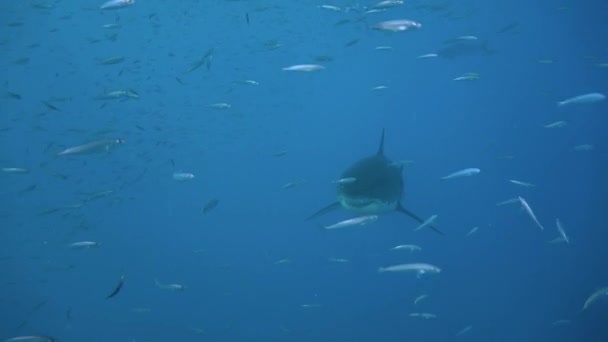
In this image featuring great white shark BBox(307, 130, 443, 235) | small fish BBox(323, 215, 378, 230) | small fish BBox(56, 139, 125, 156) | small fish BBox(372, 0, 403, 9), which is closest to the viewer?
small fish BBox(56, 139, 125, 156)

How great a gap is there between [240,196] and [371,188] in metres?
22.6

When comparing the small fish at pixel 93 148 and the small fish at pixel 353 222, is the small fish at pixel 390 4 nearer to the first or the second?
the small fish at pixel 353 222

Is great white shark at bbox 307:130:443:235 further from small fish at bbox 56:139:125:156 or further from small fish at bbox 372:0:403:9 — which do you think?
small fish at bbox 56:139:125:156

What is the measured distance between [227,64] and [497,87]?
2381cm

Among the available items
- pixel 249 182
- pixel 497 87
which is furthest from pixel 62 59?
pixel 497 87

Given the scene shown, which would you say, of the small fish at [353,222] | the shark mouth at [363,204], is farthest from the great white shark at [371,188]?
the small fish at [353,222]

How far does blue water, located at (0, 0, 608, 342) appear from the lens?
57.8ft

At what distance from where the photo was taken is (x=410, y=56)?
38.5 m

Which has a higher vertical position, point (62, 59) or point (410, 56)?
point (62, 59)

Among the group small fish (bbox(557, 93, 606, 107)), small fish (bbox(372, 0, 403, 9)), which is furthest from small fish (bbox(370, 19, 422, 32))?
small fish (bbox(557, 93, 606, 107))

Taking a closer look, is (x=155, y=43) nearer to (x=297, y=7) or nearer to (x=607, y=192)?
(x=297, y=7)

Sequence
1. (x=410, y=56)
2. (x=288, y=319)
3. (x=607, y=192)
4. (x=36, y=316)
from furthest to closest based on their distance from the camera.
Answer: (x=410, y=56)
(x=607, y=192)
(x=36, y=316)
(x=288, y=319)

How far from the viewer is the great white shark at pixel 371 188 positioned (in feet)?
21.7

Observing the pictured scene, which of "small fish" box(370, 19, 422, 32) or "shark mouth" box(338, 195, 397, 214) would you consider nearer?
"small fish" box(370, 19, 422, 32)
